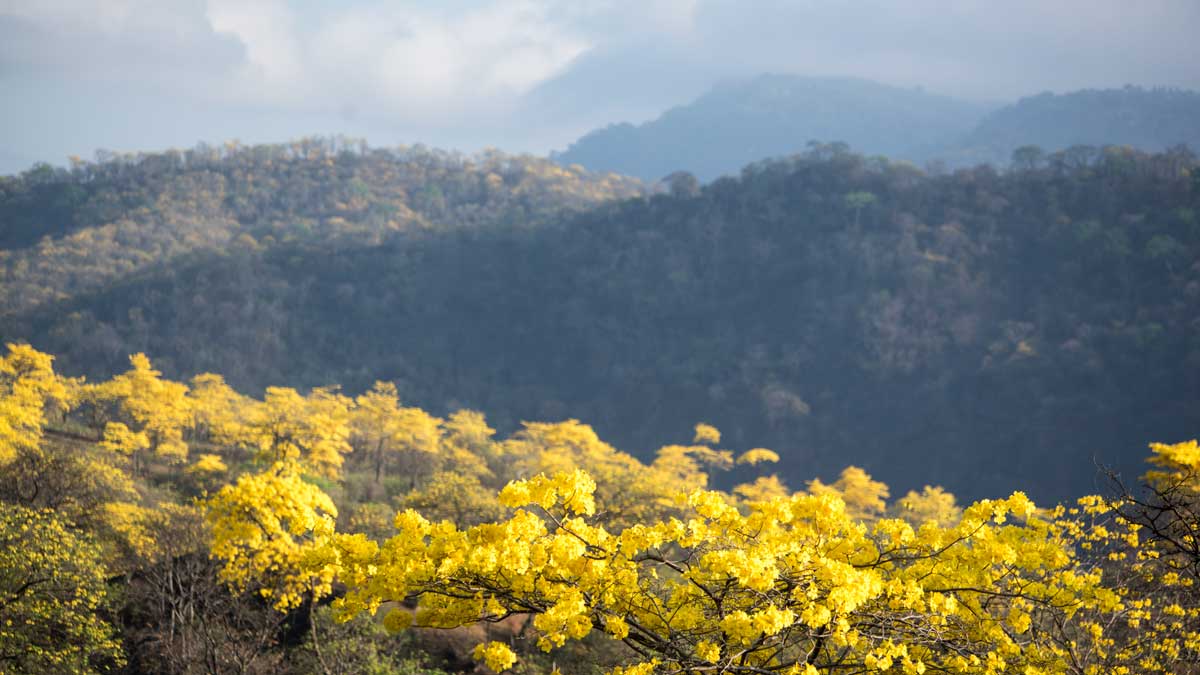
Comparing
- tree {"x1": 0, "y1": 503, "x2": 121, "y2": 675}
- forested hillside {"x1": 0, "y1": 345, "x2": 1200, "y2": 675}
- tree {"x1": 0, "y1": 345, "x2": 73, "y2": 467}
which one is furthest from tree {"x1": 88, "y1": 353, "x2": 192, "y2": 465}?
tree {"x1": 0, "y1": 503, "x2": 121, "y2": 675}

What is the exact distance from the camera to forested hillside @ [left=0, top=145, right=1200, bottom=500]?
7544cm

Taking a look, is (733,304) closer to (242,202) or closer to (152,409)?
(152,409)

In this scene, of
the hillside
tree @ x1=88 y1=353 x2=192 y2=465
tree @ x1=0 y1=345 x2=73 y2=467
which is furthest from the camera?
the hillside

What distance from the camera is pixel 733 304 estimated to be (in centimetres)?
10050

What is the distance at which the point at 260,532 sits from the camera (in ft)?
39.5

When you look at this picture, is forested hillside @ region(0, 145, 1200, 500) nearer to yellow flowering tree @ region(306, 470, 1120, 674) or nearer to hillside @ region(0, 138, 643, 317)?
hillside @ region(0, 138, 643, 317)

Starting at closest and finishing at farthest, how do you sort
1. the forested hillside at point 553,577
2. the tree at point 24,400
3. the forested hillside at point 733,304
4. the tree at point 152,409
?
1. the forested hillside at point 553,577
2. the tree at point 24,400
3. the tree at point 152,409
4. the forested hillside at point 733,304

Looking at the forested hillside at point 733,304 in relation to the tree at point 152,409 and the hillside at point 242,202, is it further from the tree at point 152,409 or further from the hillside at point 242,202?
the tree at point 152,409

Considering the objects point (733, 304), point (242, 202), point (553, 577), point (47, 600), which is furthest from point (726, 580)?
point (242, 202)

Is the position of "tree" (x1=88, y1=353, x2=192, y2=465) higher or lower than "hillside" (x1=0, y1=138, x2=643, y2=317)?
lower

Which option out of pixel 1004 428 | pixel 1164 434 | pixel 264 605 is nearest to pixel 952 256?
pixel 1004 428

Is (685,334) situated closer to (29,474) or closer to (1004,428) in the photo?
(1004,428)

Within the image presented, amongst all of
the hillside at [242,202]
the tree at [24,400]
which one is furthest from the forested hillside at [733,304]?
the tree at [24,400]

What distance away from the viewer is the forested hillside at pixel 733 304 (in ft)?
247
